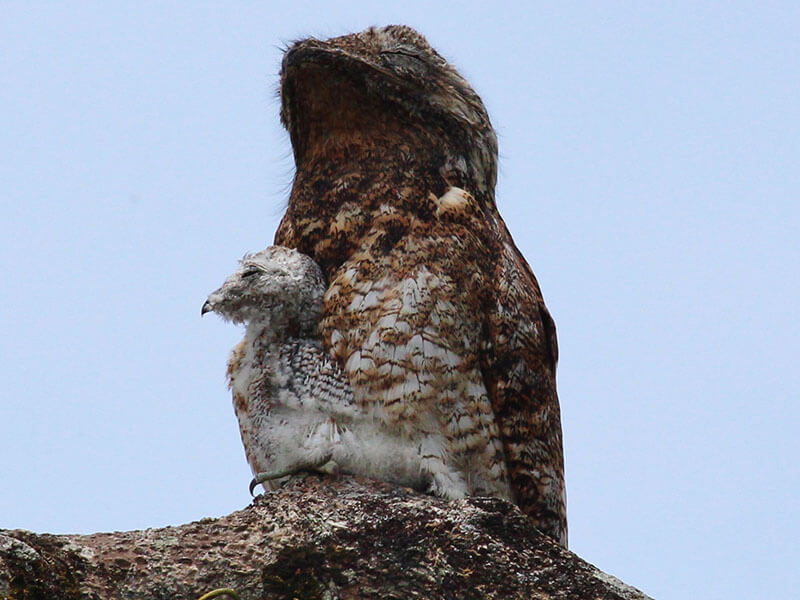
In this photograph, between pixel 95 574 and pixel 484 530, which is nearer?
pixel 95 574

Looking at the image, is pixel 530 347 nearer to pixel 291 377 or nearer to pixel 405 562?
pixel 291 377

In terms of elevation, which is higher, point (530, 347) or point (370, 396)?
point (530, 347)

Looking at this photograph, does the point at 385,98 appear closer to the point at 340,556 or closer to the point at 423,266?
the point at 423,266

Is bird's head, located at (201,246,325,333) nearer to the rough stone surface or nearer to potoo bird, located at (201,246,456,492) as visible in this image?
potoo bird, located at (201,246,456,492)

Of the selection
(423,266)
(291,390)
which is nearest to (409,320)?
(423,266)

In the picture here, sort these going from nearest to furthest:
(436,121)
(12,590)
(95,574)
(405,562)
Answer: (12,590) → (95,574) → (405,562) → (436,121)

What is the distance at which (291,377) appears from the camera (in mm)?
4527

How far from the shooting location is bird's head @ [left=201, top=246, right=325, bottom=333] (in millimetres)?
4543

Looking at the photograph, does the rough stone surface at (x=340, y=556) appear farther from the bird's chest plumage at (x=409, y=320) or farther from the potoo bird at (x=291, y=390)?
the bird's chest plumage at (x=409, y=320)

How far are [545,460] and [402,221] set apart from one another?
1.10 metres

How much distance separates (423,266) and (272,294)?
59cm

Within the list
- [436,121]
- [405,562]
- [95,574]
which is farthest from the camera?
[436,121]

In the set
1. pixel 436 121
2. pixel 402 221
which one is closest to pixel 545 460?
pixel 402 221

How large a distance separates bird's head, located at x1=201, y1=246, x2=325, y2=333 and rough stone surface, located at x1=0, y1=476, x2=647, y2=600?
34.4 inches
